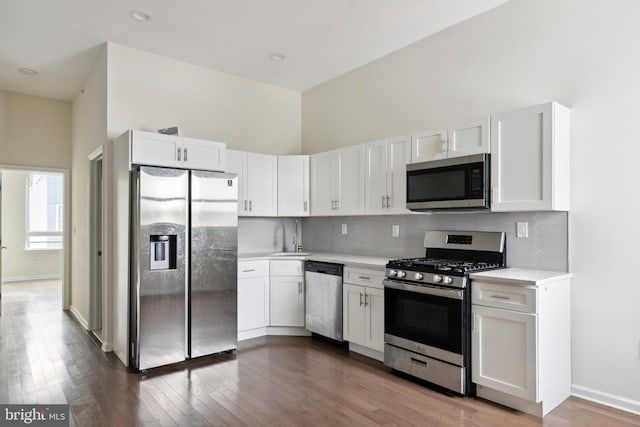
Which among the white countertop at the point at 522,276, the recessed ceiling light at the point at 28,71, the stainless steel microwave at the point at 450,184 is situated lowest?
the white countertop at the point at 522,276

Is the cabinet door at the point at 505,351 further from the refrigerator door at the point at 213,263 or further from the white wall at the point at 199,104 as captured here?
the white wall at the point at 199,104

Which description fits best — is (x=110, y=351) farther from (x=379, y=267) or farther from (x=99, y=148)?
(x=379, y=267)

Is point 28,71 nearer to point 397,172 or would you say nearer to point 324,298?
point 324,298

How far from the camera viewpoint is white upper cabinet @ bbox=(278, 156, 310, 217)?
478 centimetres

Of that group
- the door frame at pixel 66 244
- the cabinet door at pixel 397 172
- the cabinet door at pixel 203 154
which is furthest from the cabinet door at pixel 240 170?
the door frame at pixel 66 244

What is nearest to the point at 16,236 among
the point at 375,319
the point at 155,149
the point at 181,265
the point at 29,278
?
the point at 29,278

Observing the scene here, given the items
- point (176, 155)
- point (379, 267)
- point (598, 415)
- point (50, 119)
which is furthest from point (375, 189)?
point (50, 119)

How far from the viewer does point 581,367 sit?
2842 mm

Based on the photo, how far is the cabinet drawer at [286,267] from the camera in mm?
4410

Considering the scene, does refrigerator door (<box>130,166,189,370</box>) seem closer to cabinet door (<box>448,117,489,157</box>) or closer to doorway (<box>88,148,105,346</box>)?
doorway (<box>88,148,105,346</box>)

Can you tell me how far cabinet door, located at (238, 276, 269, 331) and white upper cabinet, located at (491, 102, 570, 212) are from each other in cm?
254

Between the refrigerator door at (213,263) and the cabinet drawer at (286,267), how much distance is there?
0.58 metres

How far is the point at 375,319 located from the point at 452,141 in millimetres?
1704

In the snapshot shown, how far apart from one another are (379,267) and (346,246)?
119cm
